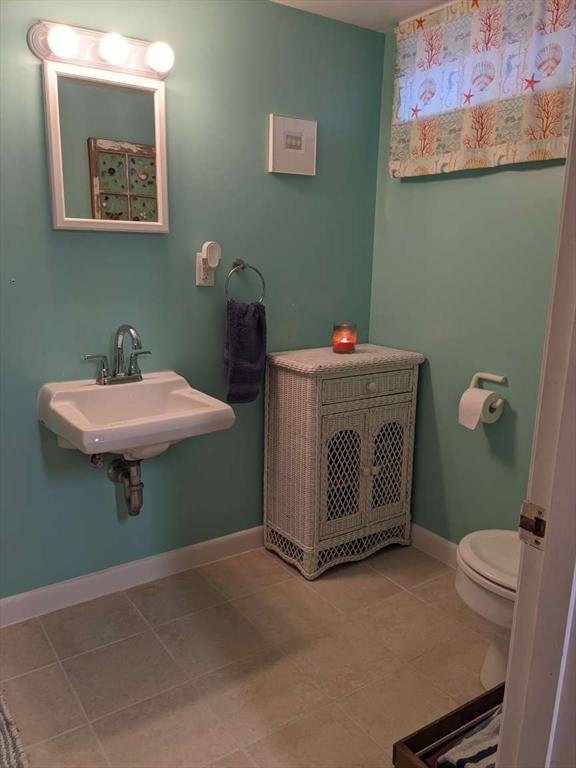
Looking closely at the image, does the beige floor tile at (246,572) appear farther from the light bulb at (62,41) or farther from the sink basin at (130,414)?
the light bulb at (62,41)

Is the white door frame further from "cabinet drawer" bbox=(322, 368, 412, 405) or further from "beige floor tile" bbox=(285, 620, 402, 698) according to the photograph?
"cabinet drawer" bbox=(322, 368, 412, 405)

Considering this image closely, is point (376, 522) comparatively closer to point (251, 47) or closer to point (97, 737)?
A: point (97, 737)

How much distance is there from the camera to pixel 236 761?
5.39 feet

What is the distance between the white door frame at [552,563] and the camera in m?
0.79

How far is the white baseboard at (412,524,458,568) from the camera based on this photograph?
265 cm

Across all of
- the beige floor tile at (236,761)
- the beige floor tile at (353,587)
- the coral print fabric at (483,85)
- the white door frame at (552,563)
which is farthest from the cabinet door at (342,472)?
the white door frame at (552,563)

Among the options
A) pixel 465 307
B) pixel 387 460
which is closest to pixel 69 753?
pixel 387 460

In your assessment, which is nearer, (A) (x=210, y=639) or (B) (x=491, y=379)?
(A) (x=210, y=639)

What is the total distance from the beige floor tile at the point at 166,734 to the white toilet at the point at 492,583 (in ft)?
2.65

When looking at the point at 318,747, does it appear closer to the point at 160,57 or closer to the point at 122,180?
the point at 122,180

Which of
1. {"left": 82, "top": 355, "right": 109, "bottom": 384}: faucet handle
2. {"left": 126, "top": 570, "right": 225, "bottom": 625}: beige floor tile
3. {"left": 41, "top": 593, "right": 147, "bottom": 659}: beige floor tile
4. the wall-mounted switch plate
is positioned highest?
the wall-mounted switch plate

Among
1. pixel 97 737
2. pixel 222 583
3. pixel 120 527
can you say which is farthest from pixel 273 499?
pixel 97 737

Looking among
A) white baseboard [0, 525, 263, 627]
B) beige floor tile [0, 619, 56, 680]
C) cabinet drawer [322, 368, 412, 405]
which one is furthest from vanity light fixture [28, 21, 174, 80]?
beige floor tile [0, 619, 56, 680]

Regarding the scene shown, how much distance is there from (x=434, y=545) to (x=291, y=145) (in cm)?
181
